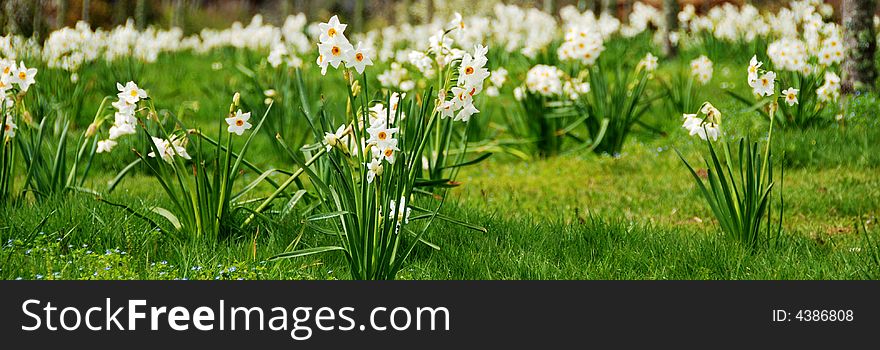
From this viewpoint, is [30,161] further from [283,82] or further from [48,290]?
[283,82]

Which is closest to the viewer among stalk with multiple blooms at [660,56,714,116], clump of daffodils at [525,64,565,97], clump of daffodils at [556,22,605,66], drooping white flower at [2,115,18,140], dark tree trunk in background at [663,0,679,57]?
drooping white flower at [2,115,18,140]

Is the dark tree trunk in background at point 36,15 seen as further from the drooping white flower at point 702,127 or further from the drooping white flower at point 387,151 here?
the drooping white flower at point 702,127

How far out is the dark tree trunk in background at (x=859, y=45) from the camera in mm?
6047

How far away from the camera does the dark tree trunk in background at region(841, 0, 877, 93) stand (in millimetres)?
6047

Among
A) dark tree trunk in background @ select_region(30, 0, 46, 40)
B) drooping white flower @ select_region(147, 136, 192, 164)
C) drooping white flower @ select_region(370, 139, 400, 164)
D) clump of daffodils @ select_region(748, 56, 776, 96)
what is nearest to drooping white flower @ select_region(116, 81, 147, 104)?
drooping white flower @ select_region(147, 136, 192, 164)

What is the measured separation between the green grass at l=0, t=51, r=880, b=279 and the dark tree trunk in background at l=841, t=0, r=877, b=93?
93cm

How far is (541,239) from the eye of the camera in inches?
141

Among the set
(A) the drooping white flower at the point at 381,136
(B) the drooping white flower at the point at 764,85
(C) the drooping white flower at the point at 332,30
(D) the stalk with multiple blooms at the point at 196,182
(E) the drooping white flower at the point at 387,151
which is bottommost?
(D) the stalk with multiple blooms at the point at 196,182

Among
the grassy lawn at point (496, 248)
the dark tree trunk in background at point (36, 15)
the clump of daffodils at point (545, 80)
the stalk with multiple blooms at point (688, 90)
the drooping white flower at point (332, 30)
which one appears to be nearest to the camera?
the drooping white flower at point (332, 30)

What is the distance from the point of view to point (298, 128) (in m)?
6.46

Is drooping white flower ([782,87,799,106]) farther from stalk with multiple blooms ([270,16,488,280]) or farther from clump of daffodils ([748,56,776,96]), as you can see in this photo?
stalk with multiple blooms ([270,16,488,280])

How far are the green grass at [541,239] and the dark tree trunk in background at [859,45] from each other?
927 mm

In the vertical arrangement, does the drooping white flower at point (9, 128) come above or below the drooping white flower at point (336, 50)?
below

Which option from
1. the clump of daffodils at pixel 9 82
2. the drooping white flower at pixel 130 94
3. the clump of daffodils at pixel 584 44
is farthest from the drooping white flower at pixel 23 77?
the clump of daffodils at pixel 584 44
